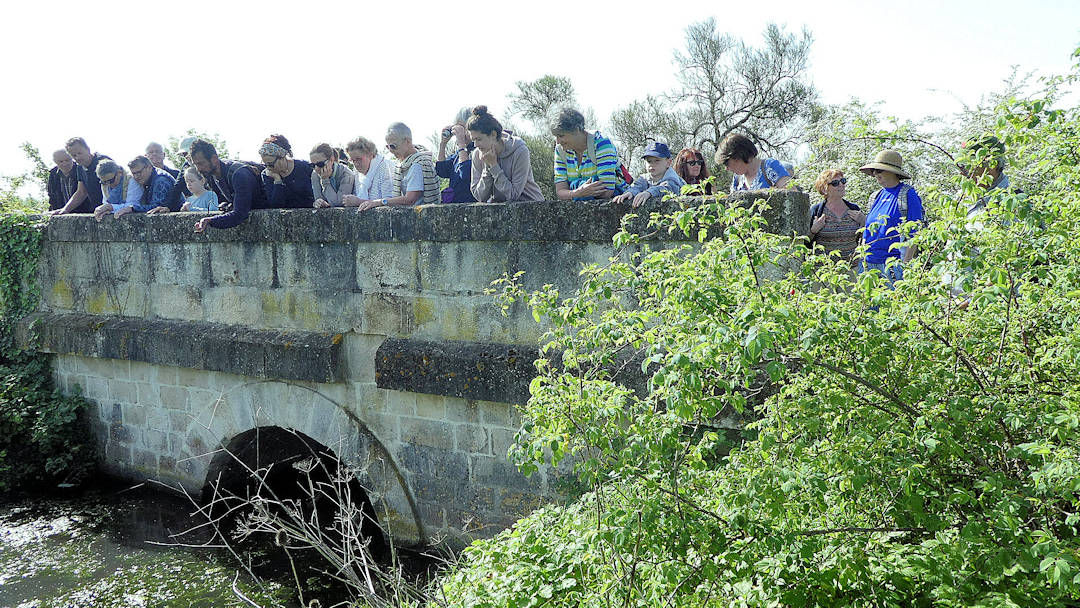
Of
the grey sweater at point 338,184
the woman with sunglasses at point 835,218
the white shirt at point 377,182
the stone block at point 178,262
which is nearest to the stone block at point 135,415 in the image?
the stone block at point 178,262

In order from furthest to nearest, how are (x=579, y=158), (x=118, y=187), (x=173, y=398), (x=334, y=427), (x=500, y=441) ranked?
1. (x=118, y=187)
2. (x=173, y=398)
3. (x=334, y=427)
4. (x=579, y=158)
5. (x=500, y=441)

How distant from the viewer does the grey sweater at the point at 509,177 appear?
509 centimetres

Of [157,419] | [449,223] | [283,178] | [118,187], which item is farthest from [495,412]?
[118,187]

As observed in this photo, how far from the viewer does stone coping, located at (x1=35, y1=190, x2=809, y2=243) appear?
3.87 m

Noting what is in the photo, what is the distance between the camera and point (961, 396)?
236 cm

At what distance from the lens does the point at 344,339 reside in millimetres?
5426

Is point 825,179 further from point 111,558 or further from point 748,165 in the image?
point 111,558

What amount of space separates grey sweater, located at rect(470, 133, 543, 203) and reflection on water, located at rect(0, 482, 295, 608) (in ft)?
8.56

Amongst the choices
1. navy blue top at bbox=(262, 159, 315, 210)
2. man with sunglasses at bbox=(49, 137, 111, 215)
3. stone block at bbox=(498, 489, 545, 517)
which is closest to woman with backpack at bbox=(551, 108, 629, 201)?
stone block at bbox=(498, 489, 545, 517)

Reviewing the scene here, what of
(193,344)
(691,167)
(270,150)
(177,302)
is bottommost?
(193,344)

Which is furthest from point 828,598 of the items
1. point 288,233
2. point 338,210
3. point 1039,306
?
point 288,233

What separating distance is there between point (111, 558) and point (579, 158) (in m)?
4.18

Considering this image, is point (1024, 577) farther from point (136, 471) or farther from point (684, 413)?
point (136, 471)

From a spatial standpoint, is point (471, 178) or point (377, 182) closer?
point (471, 178)
